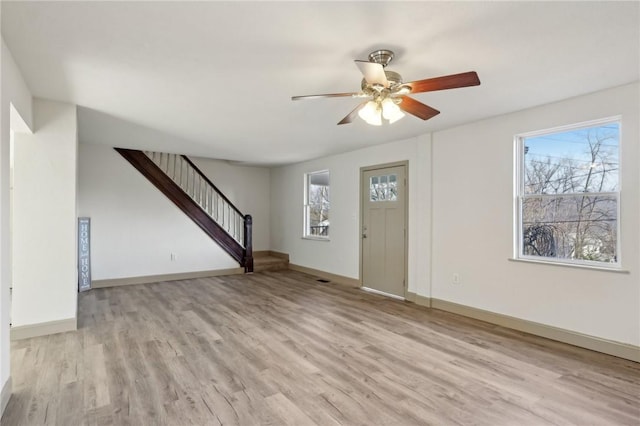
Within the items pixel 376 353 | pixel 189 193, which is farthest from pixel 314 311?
pixel 189 193

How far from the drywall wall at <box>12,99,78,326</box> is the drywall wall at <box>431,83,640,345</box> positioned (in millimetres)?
4451

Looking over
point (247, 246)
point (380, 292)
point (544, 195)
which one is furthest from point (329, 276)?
point (544, 195)

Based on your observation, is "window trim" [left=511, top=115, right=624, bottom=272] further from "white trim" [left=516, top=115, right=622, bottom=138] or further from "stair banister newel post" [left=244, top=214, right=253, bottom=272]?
"stair banister newel post" [left=244, top=214, right=253, bottom=272]

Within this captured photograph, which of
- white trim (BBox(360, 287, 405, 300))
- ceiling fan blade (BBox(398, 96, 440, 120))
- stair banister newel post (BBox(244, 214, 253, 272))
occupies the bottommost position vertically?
white trim (BBox(360, 287, 405, 300))

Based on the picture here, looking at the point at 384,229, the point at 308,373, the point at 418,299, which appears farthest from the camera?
the point at 384,229

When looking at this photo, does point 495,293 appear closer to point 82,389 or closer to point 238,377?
point 238,377

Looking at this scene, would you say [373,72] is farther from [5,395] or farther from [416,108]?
[5,395]

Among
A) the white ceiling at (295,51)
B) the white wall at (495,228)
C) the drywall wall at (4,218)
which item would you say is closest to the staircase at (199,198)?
the white ceiling at (295,51)

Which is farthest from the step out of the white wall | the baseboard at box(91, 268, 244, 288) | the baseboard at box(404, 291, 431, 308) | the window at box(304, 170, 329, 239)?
the baseboard at box(404, 291, 431, 308)

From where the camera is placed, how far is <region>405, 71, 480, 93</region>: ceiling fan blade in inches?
80.2

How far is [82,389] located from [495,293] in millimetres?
4126

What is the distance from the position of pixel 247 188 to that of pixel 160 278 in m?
2.85

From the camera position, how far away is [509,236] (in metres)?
3.80

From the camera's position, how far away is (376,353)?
3062 mm
